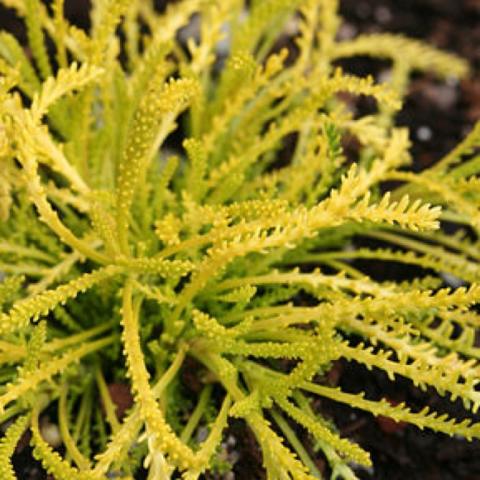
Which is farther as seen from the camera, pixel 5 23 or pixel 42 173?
pixel 5 23

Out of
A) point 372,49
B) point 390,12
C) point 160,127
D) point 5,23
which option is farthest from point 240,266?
point 390,12

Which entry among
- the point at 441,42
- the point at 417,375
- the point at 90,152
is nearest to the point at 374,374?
the point at 417,375

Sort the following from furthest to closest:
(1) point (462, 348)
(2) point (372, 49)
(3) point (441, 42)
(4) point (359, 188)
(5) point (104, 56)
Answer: (3) point (441, 42), (2) point (372, 49), (5) point (104, 56), (1) point (462, 348), (4) point (359, 188)

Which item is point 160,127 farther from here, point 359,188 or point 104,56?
point 359,188

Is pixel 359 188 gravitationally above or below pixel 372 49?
below

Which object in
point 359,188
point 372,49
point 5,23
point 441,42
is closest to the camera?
point 359,188

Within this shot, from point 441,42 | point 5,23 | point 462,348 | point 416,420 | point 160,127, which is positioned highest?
point 441,42
